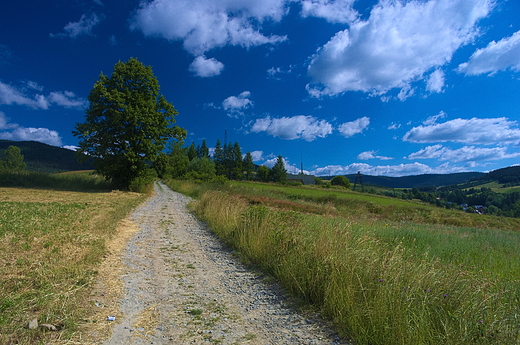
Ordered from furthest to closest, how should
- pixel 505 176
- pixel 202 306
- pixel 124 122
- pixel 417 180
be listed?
1. pixel 417 180
2. pixel 505 176
3. pixel 124 122
4. pixel 202 306

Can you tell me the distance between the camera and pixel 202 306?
4.02 m

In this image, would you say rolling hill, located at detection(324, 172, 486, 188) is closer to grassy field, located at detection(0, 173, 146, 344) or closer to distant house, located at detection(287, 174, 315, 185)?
distant house, located at detection(287, 174, 315, 185)

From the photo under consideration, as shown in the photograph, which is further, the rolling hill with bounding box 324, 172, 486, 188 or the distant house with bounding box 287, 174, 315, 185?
the rolling hill with bounding box 324, 172, 486, 188

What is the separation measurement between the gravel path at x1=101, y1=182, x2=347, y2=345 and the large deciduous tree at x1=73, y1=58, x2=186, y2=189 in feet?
64.3

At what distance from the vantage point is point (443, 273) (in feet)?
12.6

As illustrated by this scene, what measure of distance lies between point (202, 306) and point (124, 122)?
959 inches

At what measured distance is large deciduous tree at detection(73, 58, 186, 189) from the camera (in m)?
23.4

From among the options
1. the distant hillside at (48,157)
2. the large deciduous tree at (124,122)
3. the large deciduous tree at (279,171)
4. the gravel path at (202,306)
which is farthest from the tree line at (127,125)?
the distant hillside at (48,157)

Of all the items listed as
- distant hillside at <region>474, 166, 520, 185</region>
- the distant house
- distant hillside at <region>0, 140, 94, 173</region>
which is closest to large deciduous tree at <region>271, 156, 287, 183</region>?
the distant house

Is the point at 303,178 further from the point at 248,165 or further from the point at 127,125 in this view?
the point at 127,125

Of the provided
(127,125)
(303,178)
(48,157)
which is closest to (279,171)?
(303,178)

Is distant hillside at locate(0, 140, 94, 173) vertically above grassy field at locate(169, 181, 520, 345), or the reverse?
distant hillside at locate(0, 140, 94, 173)

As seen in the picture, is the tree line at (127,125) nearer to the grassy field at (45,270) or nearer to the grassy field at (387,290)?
the grassy field at (45,270)

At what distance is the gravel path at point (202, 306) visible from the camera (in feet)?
10.5
